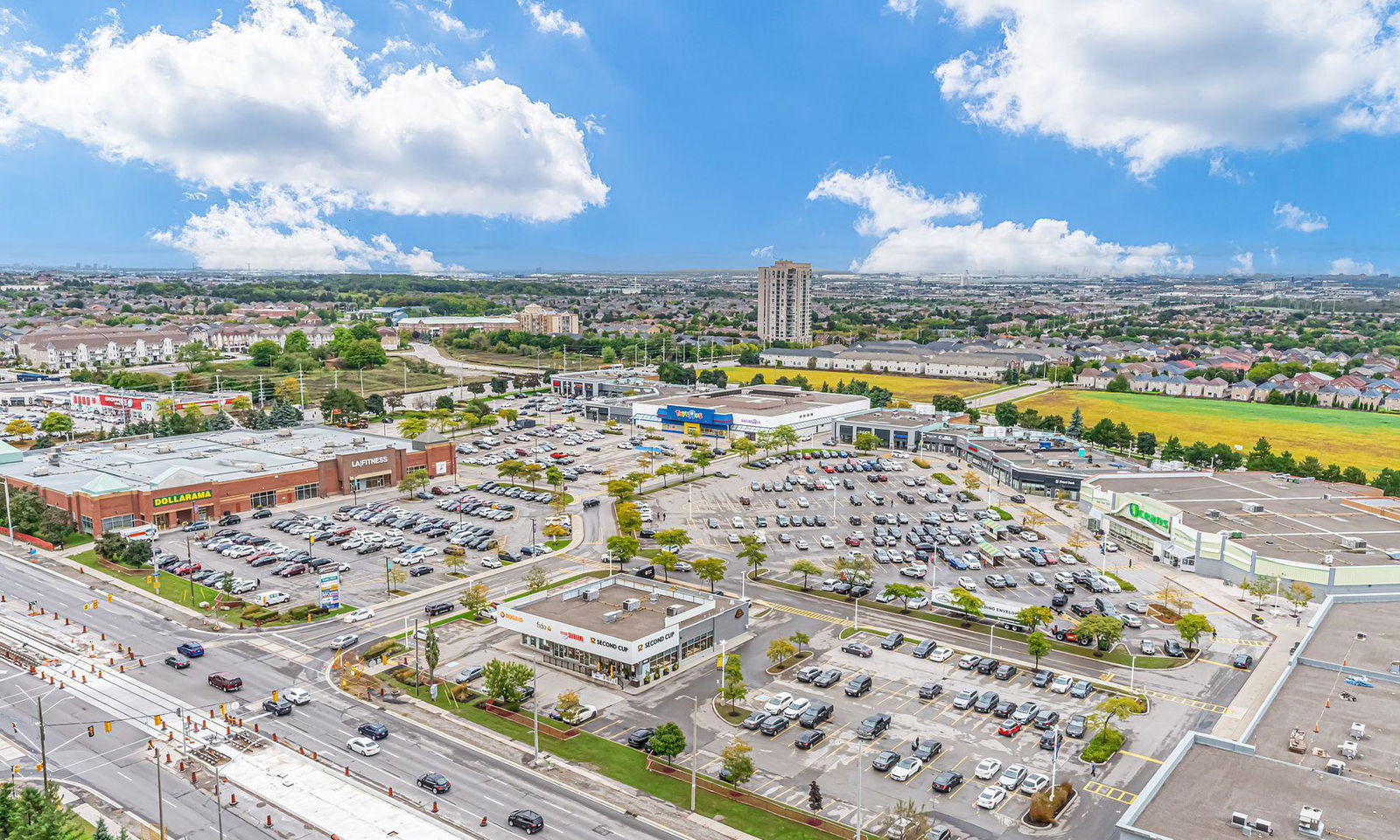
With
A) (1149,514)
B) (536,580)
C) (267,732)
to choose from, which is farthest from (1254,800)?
(1149,514)

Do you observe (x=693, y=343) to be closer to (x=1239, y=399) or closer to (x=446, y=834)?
(x=1239, y=399)

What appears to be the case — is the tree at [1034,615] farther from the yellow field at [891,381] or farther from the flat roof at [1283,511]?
the yellow field at [891,381]

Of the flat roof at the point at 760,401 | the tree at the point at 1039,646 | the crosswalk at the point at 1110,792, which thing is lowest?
the crosswalk at the point at 1110,792

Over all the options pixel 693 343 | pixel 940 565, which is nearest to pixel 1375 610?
pixel 940 565

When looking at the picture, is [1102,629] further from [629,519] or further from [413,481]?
[413,481]

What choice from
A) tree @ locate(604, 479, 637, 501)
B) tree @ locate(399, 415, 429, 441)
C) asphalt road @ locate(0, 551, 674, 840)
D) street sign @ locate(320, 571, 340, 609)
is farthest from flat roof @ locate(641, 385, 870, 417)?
asphalt road @ locate(0, 551, 674, 840)

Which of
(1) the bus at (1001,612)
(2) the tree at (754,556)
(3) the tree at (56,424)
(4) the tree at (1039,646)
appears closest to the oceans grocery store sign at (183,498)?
(2) the tree at (754,556)
